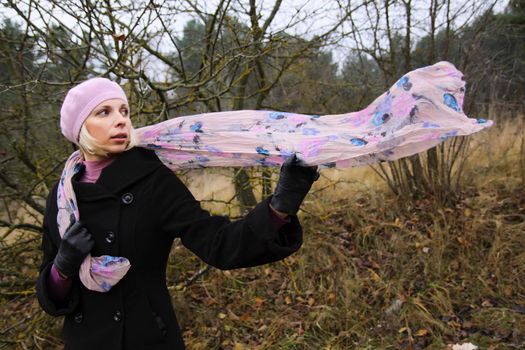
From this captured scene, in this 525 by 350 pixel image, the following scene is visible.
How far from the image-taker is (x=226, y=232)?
4.54 ft

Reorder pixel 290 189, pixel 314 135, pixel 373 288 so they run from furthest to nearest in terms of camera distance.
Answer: pixel 373 288 < pixel 314 135 < pixel 290 189

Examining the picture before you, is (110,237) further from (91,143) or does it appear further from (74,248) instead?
(91,143)

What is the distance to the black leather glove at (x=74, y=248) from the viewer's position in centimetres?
148

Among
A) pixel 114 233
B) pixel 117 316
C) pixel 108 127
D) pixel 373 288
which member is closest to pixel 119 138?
pixel 108 127

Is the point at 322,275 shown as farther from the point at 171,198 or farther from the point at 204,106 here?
the point at 171,198

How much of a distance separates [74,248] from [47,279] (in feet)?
0.82

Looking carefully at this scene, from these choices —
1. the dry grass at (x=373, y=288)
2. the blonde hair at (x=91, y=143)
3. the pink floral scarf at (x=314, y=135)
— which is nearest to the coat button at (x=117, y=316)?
the pink floral scarf at (x=314, y=135)

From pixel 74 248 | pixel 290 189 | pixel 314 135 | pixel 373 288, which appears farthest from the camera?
pixel 373 288

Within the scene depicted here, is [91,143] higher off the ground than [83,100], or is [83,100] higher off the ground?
[83,100]

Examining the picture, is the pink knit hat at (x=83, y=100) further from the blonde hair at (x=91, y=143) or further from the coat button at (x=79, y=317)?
the coat button at (x=79, y=317)

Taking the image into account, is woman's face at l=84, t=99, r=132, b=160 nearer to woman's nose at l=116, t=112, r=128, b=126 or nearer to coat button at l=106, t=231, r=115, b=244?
woman's nose at l=116, t=112, r=128, b=126

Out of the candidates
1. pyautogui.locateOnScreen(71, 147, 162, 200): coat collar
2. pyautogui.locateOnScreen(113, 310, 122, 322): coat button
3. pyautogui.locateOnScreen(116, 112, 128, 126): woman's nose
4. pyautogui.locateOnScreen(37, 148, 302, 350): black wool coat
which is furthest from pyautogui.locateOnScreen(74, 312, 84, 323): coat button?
pyautogui.locateOnScreen(116, 112, 128, 126): woman's nose

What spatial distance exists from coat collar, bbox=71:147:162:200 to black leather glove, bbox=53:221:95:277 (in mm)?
128

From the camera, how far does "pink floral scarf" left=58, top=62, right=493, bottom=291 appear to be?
148cm
